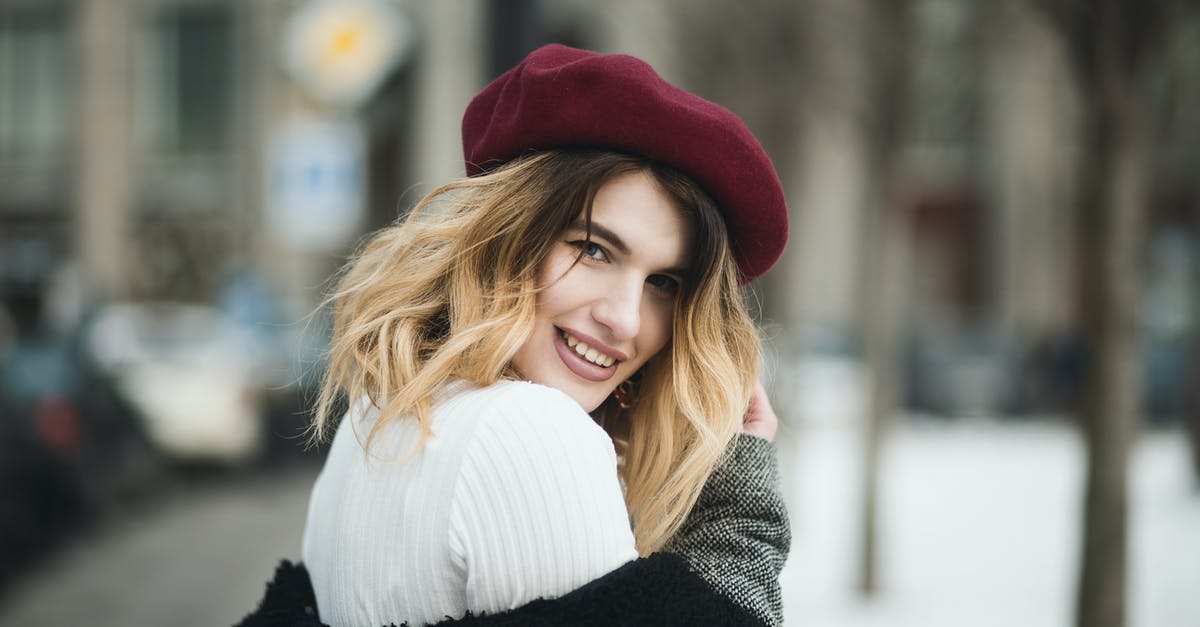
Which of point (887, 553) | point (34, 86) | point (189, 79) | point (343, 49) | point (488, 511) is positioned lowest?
point (887, 553)

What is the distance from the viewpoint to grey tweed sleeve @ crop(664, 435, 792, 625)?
163cm

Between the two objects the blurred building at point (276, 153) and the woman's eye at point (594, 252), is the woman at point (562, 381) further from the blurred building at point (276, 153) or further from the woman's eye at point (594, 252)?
the blurred building at point (276, 153)

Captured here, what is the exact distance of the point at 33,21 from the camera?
87.2 feet

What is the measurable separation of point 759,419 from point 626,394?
23cm

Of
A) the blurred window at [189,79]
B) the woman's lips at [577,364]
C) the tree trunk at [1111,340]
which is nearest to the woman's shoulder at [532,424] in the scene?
the woman's lips at [577,364]

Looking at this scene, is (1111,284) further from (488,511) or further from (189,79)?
(189,79)

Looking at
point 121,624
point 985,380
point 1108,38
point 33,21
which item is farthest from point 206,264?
point 1108,38

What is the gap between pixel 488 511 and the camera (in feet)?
4.74

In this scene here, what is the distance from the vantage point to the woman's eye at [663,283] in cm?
185

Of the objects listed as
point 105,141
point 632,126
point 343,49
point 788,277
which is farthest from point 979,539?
point 105,141

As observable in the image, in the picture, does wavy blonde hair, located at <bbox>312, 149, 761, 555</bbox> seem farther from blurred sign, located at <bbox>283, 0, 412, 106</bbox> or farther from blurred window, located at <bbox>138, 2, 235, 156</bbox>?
blurred window, located at <bbox>138, 2, 235, 156</bbox>

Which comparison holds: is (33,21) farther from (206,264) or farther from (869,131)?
(869,131)

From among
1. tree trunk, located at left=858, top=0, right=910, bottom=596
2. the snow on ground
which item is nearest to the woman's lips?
the snow on ground

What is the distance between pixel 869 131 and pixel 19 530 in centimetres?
578
